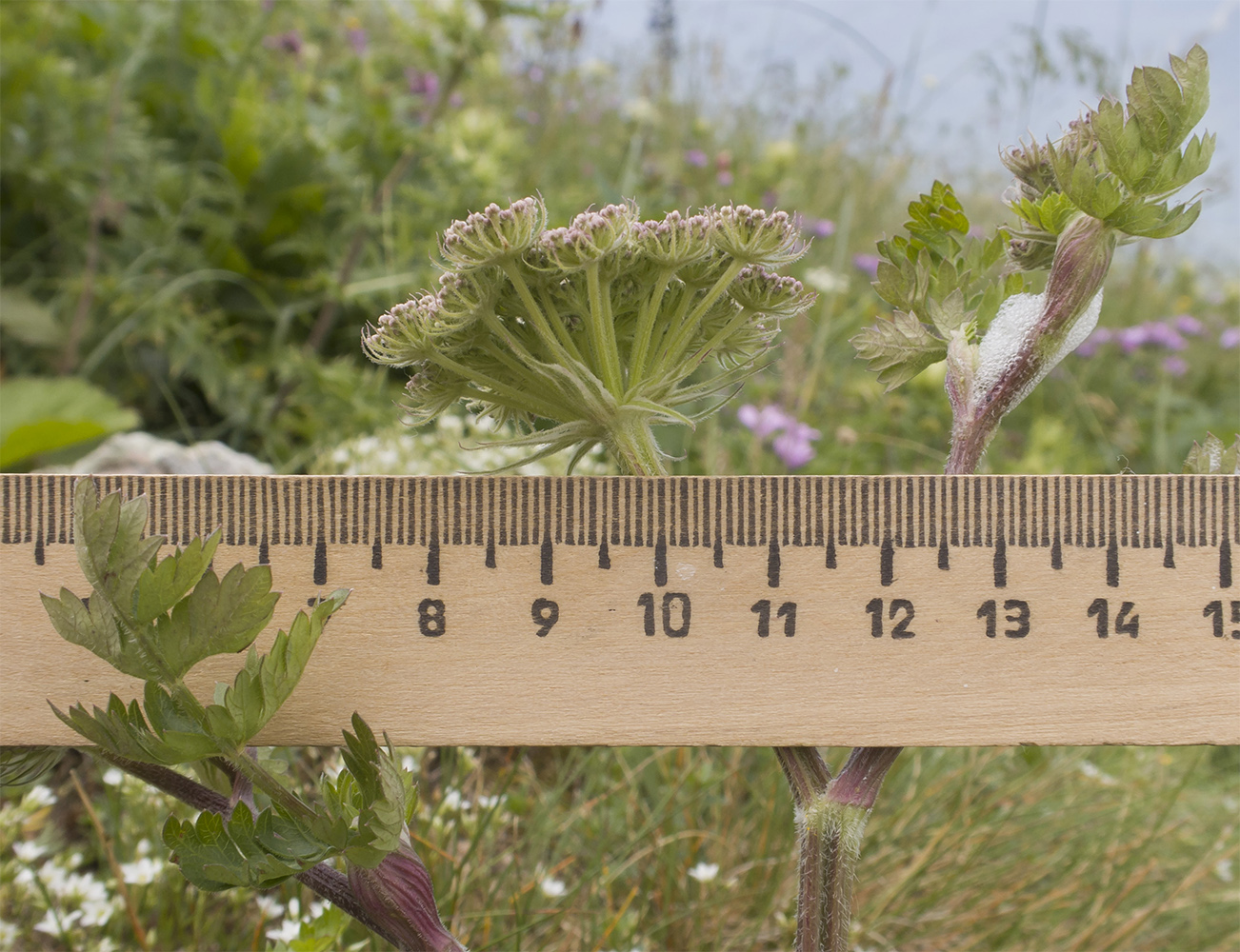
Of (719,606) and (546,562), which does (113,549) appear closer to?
(546,562)

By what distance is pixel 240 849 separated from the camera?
2.98ft

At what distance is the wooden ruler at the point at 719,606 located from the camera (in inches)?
45.6

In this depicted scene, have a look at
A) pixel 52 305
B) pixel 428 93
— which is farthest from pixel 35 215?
pixel 428 93

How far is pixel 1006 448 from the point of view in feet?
15.3

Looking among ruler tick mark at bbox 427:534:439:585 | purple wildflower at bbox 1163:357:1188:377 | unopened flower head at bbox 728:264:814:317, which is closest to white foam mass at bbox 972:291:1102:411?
unopened flower head at bbox 728:264:814:317

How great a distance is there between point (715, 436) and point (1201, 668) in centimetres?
195

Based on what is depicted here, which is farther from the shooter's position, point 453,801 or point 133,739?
point 453,801

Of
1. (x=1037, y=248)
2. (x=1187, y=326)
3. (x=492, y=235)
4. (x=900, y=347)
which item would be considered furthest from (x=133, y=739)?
(x=1187, y=326)

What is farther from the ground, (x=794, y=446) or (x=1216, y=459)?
(x=1216, y=459)

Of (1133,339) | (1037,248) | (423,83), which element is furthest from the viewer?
(1133,339)

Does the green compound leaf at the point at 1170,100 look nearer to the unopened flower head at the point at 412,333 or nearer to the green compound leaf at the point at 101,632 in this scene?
the unopened flower head at the point at 412,333

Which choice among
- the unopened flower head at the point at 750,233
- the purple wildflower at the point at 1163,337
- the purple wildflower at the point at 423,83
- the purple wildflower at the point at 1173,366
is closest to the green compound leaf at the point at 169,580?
the unopened flower head at the point at 750,233

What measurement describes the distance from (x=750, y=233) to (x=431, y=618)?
24.9 inches

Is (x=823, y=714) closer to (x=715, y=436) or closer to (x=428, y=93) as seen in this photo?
(x=715, y=436)
